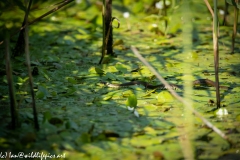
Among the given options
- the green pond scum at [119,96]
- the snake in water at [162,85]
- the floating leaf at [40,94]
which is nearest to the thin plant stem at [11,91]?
the green pond scum at [119,96]

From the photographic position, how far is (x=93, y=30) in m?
2.94

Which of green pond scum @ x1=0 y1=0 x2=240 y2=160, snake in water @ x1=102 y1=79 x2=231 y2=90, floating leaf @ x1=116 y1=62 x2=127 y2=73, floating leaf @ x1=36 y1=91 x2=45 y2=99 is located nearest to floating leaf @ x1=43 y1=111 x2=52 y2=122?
green pond scum @ x1=0 y1=0 x2=240 y2=160

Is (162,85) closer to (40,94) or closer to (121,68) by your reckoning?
(121,68)

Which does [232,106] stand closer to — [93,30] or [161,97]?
[161,97]

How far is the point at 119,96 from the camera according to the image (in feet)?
6.07

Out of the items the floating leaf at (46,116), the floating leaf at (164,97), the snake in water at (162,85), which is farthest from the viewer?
the snake in water at (162,85)

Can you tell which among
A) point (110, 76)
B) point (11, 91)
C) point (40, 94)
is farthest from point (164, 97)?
point (11, 91)

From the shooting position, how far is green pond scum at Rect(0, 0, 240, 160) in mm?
1354

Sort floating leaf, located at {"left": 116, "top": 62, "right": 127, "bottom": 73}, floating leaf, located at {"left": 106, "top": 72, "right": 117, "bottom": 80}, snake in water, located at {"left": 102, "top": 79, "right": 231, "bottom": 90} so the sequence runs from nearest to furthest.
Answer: snake in water, located at {"left": 102, "top": 79, "right": 231, "bottom": 90} < floating leaf, located at {"left": 106, "top": 72, "right": 117, "bottom": 80} < floating leaf, located at {"left": 116, "top": 62, "right": 127, "bottom": 73}

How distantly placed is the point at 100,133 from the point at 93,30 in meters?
1.61

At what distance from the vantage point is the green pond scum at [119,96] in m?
1.35

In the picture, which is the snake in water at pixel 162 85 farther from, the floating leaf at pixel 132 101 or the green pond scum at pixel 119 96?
the floating leaf at pixel 132 101

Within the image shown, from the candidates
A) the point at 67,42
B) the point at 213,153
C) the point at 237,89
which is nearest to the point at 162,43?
the point at 67,42

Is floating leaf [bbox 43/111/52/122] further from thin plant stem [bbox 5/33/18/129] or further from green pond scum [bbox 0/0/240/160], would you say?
thin plant stem [bbox 5/33/18/129]
